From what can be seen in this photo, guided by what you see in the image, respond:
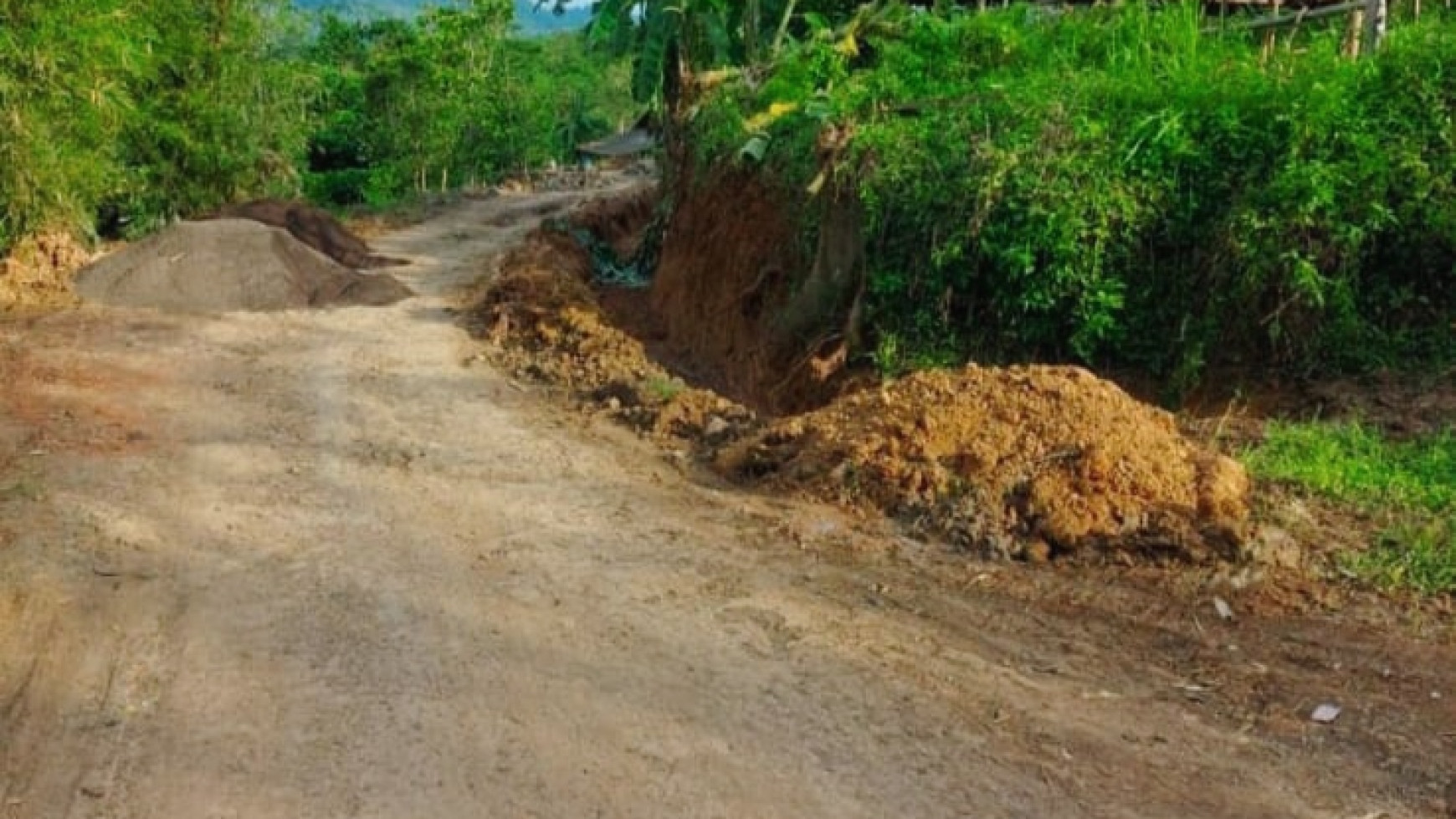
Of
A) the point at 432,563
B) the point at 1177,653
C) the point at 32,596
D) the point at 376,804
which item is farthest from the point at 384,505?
the point at 1177,653

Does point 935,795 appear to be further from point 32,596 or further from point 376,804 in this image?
point 32,596

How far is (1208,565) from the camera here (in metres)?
5.32

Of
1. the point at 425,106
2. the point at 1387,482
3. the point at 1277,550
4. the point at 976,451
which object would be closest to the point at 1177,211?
the point at 1387,482

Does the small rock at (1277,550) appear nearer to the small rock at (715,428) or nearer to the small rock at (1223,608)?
the small rock at (1223,608)

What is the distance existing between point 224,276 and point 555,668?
36.5 feet

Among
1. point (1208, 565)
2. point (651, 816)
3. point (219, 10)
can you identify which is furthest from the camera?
point (219, 10)

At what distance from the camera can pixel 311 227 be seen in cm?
1842

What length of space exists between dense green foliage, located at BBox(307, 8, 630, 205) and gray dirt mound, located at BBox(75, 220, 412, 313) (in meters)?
16.6

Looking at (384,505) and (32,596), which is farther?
(384,505)

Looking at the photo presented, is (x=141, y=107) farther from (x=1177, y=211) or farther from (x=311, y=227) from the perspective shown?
(x=1177, y=211)

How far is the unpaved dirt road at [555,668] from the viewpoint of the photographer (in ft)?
12.4

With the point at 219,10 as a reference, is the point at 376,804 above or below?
below

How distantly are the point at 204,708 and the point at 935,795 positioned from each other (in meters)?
2.65

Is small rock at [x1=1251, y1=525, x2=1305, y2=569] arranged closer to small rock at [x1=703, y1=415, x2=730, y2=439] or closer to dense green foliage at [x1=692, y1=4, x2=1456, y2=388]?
dense green foliage at [x1=692, y1=4, x2=1456, y2=388]
